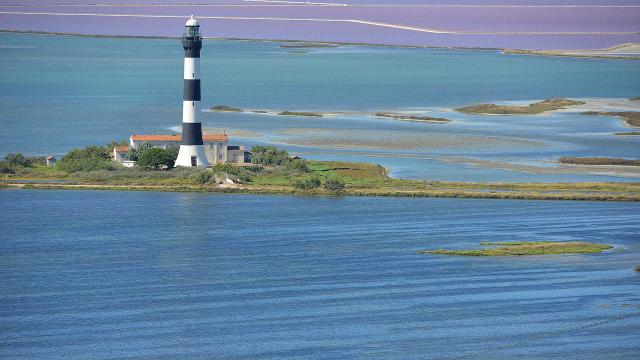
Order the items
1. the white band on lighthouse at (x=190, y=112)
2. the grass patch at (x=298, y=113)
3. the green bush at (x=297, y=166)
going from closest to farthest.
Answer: the white band on lighthouse at (x=190, y=112)
the green bush at (x=297, y=166)
the grass patch at (x=298, y=113)

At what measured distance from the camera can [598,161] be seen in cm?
4856

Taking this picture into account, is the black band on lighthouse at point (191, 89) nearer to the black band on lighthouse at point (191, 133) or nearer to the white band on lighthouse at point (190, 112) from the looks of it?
the white band on lighthouse at point (190, 112)

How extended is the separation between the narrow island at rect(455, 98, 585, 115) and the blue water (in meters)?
28.4

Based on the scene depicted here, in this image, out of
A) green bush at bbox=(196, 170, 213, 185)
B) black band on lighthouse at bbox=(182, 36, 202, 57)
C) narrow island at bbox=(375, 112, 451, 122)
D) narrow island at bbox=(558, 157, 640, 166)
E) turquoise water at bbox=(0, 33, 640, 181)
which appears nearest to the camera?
green bush at bbox=(196, 170, 213, 185)

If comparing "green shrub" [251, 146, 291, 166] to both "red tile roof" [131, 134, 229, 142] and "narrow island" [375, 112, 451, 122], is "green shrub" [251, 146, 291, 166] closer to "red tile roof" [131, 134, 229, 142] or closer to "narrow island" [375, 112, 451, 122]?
"red tile roof" [131, 134, 229, 142]

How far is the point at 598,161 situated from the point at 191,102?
13.0 meters

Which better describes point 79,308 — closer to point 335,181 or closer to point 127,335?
point 127,335

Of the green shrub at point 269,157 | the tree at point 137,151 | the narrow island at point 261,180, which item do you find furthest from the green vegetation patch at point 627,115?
the tree at point 137,151

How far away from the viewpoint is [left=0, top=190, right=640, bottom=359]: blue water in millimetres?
25906

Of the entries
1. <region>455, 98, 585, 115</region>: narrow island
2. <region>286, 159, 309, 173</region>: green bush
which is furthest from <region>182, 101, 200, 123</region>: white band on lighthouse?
<region>455, 98, 585, 115</region>: narrow island

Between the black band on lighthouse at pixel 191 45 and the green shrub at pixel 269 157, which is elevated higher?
the black band on lighthouse at pixel 191 45

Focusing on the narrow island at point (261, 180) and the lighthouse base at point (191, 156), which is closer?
the narrow island at point (261, 180)

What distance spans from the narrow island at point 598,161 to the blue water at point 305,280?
843 cm

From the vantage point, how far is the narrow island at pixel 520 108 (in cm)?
6831
